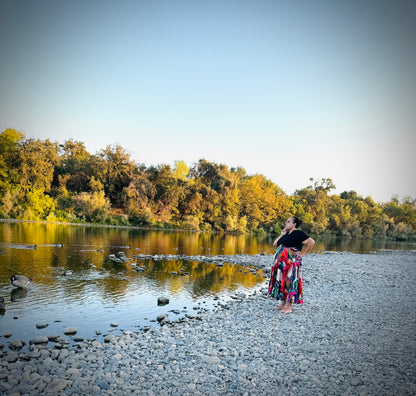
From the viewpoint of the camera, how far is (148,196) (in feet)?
162

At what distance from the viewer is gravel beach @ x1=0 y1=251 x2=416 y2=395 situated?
4.68 m

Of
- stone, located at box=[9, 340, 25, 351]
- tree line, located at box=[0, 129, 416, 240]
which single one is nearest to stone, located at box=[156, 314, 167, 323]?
stone, located at box=[9, 340, 25, 351]

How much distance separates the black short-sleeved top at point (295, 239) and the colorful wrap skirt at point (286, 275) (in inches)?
5.4

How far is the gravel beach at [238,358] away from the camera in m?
4.68

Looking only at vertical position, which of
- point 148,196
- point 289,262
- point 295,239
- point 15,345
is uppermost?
point 148,196

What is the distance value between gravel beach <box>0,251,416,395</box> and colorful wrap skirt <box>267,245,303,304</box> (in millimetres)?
607

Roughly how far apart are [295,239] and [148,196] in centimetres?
4343

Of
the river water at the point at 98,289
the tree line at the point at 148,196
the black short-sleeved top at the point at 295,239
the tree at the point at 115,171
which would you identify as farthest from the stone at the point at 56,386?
the tree at the point at 115,171

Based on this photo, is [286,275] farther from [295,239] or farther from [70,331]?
[70,331]

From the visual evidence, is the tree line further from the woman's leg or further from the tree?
the woman's leg

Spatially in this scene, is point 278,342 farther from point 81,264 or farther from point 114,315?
point 81,264

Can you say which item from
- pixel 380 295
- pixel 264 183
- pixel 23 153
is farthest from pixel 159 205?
pixel 380 295

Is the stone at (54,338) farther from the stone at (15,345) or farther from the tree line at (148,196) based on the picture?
the tree line at (148,196)

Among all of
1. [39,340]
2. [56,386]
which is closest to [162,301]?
[39,340]
